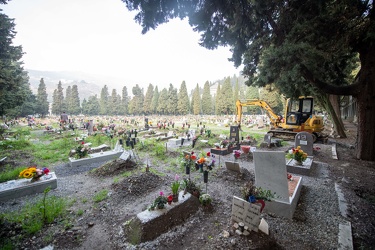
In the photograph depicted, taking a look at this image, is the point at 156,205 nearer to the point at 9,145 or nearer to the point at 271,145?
the point at 271,145

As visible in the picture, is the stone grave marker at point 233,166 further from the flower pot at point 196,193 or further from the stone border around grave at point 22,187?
the stone border around grave at point 22,187

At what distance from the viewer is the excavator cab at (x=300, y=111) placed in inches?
553

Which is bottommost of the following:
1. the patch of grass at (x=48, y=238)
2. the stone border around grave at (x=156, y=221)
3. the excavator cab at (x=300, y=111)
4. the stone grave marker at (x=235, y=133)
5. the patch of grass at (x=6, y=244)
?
the patch of grass at (x=48, y=238)

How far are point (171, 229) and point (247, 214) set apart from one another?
1553 mm

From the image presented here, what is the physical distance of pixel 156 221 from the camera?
3502mm

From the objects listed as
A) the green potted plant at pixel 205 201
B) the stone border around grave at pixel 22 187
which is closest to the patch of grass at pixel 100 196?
the stone border around grave at pixel 22 187

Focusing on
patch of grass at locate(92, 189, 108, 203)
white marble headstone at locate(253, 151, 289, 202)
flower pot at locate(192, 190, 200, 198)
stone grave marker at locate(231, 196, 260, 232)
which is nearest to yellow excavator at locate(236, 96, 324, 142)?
white marble headstone at locate(253, 151, 289, 202)

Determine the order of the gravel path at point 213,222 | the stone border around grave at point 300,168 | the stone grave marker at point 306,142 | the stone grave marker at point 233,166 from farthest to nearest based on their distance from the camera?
the stone grave marker at point 306,142 < the stone border around grave at point 300,168 < the stone grave marker at point 233,166 < the gravel path at point 213,222

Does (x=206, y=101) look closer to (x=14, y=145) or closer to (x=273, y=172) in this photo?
(x=14, y=145)

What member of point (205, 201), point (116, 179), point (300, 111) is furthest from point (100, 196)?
point (300, 111)

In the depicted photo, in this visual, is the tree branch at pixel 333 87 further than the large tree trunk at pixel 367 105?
Yes

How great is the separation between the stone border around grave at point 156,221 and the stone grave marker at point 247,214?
3.73ft

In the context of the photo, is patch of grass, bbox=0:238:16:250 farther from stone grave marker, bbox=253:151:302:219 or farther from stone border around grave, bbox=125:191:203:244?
stone grave marker, bbox=253:151:302:219

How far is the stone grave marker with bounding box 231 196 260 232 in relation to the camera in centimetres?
326
